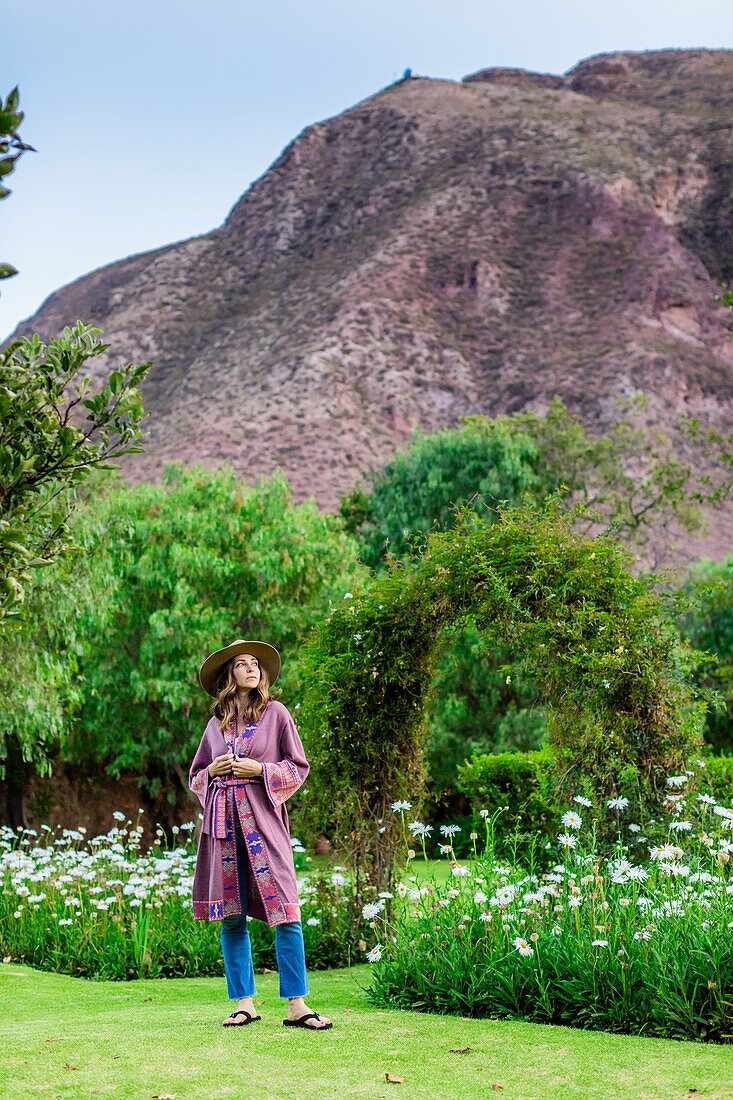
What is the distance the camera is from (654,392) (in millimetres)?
41188

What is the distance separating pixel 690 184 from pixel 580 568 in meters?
54.1

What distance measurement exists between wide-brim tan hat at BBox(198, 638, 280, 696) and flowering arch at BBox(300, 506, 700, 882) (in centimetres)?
198

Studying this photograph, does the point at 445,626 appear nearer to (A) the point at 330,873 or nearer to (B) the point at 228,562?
(A) the point at 330,873

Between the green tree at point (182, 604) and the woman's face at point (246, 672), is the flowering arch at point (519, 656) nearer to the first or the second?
the woman's face at point (246, 672)

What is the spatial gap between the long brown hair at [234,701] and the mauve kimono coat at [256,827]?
0.08 metres

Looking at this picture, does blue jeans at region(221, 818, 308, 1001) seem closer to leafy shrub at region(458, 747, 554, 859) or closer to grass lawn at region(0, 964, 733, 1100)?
grass lawn at region(0, 964, 733, 1100)

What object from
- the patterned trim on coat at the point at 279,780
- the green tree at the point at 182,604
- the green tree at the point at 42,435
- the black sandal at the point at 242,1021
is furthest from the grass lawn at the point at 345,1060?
the green tree at the point at 182,604

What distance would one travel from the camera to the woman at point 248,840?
175 inches

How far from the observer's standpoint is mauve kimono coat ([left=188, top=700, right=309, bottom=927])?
446 cm

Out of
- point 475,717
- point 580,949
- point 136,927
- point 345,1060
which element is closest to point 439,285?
point 475,717

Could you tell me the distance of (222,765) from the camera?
4551mm

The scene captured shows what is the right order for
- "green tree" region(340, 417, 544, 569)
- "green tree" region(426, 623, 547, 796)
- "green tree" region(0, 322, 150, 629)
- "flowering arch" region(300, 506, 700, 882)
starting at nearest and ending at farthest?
"green tree" region(0, 322, 150, 629) < "flowering arch" region(300, 506, 700, 882) < "green tree" region(426, 623, 547, 796) < "green tree" region(340, 417, 544, 569)

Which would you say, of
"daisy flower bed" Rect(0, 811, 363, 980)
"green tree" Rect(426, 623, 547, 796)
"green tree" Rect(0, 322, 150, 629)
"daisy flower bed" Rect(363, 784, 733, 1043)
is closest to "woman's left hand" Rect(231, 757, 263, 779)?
"daisy flower bed" Rect(363, 784, 733, 1043)

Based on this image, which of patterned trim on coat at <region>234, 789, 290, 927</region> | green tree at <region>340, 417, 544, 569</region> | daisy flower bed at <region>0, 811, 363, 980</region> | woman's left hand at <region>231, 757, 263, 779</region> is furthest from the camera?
green tree at <region>340, 417, 544, 569</region>
